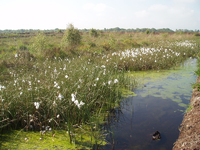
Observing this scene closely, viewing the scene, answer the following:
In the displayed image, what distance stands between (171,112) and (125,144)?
62.8 inches

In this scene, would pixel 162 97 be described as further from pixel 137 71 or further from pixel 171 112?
pixel 137 71

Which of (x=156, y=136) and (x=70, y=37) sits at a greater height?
(x=70, y=37)

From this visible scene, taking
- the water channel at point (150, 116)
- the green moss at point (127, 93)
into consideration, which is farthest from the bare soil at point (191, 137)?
the green moss at point (127, 93)

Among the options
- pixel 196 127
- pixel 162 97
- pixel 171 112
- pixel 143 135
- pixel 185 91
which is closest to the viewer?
pixel 196 127

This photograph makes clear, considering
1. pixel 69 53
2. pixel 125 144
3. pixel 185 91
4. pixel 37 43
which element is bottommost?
pixel 125 144

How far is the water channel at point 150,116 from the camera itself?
2.50 metres

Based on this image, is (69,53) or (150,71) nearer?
(150,71)

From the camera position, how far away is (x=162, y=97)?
427 centimetres

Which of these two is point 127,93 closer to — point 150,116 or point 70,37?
point 150,116

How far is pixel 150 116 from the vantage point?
333 cm

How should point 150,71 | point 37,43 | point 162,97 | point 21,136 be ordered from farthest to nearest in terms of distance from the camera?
point 37,43 → point 150,71 → point 162,97 → point 21,136

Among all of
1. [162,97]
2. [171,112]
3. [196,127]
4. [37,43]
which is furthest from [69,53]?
[196,127]

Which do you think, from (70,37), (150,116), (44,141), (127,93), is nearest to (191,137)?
(150,116)

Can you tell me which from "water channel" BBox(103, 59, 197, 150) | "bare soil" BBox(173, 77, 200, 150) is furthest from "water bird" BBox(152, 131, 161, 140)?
"bare soil" BBox(173, 77, 200, 150)
